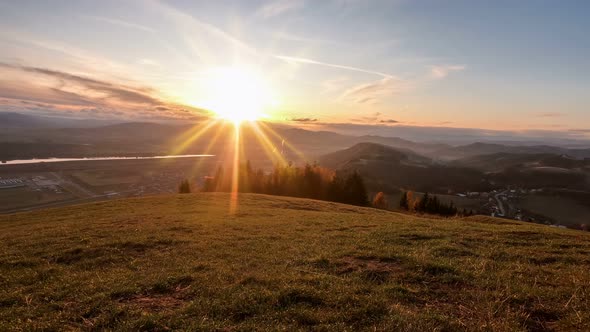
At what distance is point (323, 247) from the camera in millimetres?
17766

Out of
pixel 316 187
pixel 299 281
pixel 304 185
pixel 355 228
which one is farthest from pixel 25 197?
pixel 299 281

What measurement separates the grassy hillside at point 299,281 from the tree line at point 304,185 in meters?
65.0

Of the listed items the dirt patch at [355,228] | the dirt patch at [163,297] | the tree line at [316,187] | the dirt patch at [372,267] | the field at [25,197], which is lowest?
the field at [25,197]

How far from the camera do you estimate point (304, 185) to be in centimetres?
8962

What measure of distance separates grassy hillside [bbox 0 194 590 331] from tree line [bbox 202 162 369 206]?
6495 cm

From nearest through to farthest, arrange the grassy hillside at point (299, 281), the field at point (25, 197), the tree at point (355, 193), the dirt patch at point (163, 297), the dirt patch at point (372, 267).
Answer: the grassy hillside at point (299, 281)
the dirt patch at point (163, 297)
the dirt patch at point (372, 267)
the tree at point (355, 193)
the field at point (25, 197)

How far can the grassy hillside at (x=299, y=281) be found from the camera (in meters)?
8.86

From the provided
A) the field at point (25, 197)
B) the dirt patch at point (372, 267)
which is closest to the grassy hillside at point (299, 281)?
the dirt patch at point (372, 267)

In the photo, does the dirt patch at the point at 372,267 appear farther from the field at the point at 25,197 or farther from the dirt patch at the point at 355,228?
the field at the point at 25,197

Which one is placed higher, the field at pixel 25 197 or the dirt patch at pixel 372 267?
the dirt patch at pixel 372 267

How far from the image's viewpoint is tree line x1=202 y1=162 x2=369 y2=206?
8619cm

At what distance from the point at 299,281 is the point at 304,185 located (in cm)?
7786

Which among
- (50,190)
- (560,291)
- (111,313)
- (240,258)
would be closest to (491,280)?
(560,291)

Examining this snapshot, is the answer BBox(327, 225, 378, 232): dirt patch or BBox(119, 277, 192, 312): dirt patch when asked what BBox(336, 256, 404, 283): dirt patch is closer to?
BBox(119, 277, 192, 312): dirt patch
